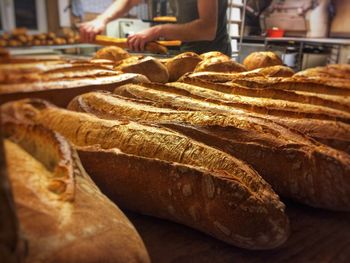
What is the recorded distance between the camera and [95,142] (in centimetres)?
90

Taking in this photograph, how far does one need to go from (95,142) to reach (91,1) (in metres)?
0.40

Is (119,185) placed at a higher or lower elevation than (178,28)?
lower

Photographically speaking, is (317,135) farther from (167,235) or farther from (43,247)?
(43,247)

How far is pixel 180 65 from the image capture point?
2068 millimetres

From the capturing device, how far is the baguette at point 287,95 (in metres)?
1.27

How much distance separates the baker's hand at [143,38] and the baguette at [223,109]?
15.2 inches

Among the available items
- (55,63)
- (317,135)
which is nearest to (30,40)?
(55,63)

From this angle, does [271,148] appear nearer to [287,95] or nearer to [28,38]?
[287,95]

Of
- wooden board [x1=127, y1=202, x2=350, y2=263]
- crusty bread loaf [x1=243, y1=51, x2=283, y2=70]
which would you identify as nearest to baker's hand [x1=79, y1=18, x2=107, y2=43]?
wooden board [x1=127, y1=202, x2=350, y2=263]

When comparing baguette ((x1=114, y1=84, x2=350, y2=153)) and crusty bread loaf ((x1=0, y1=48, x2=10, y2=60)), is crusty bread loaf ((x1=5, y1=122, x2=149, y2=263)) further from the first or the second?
baguette ((x1=114, y1=84, x2=350, y2=153))

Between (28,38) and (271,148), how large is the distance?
0.70 meters

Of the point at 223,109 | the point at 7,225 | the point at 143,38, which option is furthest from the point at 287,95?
the point at 7,225

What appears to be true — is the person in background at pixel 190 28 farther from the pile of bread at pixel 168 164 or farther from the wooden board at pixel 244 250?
the wooden board at pixel 244 250

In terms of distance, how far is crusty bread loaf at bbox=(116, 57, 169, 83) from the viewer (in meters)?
1.73
